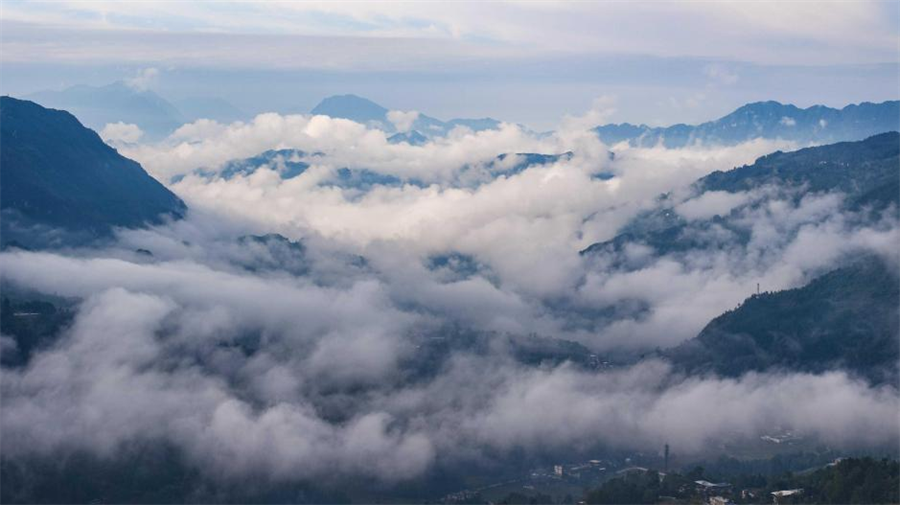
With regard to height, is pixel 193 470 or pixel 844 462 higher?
pixel 844 462

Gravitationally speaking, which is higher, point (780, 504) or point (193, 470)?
point (780, 504)

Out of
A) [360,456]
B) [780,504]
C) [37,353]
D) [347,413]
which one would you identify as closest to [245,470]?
[360,456]

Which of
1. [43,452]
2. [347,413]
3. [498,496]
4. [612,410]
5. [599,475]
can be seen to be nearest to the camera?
[43,452]

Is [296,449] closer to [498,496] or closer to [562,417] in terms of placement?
[498,496]

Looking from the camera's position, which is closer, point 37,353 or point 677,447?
point 37,353

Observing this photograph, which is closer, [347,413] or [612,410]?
[347,413]

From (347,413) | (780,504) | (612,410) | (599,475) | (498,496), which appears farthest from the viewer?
(612,410)

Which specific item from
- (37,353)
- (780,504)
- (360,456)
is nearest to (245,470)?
(360,456)

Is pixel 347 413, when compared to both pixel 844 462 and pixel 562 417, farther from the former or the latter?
pixel 844 462

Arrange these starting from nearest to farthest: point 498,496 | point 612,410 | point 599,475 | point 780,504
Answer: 1. point 780,504
2. point 498,496
3. point 599,475
4. point 612,410
